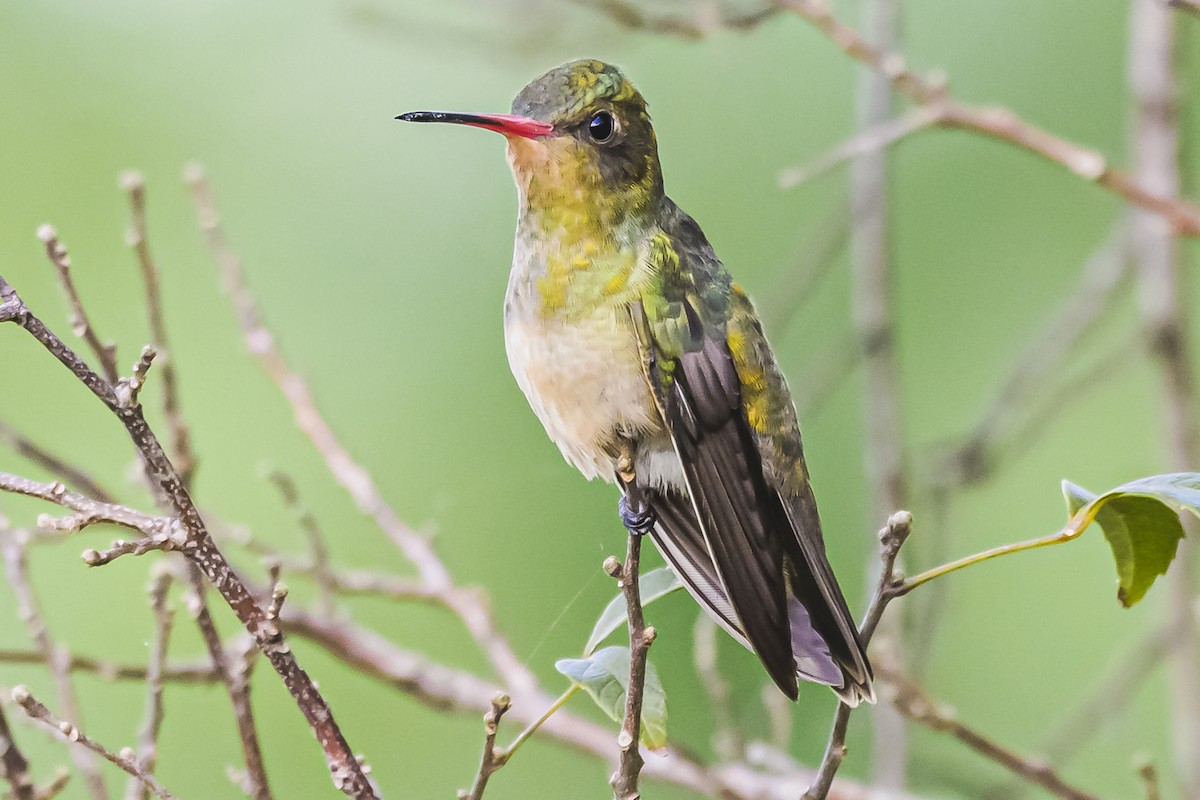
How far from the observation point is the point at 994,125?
124 cm

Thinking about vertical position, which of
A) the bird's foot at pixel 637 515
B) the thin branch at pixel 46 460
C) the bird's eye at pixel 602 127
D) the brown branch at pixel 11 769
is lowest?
the brown branch at pixel 11 769

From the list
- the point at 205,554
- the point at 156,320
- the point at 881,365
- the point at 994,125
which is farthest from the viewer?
the point at 881,365

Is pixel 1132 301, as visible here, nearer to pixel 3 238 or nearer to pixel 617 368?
pixel 617 368

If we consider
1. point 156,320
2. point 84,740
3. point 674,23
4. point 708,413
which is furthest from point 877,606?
point 674,23

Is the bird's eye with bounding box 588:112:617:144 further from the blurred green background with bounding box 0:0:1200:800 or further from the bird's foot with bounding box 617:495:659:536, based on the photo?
the blurred green background with bounding box 0:0:1200:800

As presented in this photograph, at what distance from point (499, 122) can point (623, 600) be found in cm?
34

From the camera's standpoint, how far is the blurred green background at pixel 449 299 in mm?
3293

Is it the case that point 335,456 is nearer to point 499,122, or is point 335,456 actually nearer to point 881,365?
point 499,122

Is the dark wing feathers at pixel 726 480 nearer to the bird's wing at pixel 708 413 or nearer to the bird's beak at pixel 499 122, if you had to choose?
the bird's wing at pixel 708 413

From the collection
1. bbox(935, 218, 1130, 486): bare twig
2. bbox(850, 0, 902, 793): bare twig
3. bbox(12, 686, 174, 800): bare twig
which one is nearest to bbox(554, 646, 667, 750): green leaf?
bbox(12, 686, 174, 800): bare twig

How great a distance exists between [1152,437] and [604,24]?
191 centimetres

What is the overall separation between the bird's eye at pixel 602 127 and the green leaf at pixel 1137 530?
0.38 m

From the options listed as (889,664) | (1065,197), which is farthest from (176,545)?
(1065,197)

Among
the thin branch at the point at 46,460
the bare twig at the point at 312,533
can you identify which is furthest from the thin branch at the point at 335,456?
the thin branch at the point at 46,460
